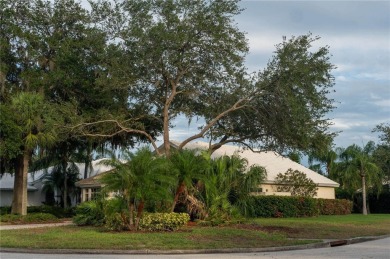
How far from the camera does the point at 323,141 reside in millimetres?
32906

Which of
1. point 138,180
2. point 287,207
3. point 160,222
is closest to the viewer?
point 138,180

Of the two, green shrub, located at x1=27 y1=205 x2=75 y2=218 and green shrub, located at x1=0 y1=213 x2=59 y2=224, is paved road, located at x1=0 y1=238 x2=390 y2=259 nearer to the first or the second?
green shrub, located at x1=0 y1=213 x2=59 y2=224

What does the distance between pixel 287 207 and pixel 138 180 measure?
1982 cm

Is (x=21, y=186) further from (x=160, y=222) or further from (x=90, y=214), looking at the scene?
(x=160, y=222)

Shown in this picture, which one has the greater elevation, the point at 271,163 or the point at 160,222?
the point at 271,163

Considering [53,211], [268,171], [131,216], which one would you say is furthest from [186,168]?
[268,171]

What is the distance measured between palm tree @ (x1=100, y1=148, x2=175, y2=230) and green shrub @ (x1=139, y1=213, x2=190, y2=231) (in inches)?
13.1

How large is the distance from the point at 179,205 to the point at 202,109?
25.4ft

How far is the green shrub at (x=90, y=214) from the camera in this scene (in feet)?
89.3

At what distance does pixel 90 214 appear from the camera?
1095 inches

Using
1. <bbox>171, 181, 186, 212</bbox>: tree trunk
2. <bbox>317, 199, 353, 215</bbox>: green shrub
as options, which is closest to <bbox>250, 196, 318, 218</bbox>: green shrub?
<bbox>317, 199, 353, 215</bbox>: green shrub

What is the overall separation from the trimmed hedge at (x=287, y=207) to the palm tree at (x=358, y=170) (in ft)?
29.1

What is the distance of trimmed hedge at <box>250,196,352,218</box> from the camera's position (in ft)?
131

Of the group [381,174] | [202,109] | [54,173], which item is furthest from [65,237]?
[381,174]
